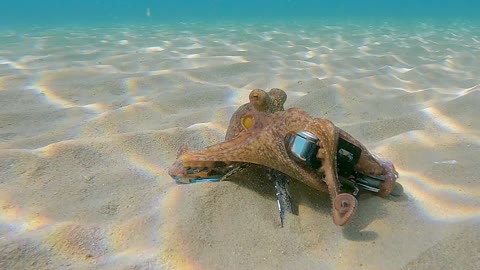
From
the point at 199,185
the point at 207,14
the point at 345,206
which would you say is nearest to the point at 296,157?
the point at 345,206

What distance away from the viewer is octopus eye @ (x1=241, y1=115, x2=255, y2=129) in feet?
8.35

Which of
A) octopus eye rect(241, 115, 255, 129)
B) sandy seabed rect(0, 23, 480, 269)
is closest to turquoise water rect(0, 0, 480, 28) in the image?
sandy seabed rect(0, 23, 480, 269)

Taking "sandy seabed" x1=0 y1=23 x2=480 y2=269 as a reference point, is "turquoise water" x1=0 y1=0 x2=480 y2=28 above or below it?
below

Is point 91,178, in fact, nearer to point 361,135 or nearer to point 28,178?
point 28,178

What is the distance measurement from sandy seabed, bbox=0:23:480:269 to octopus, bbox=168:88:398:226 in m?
0.20

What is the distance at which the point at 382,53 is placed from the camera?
33.2ft

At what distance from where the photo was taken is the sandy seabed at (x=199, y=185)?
7.18 feet

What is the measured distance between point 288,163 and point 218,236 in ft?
2.13

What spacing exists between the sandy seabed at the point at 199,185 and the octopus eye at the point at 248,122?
392mm

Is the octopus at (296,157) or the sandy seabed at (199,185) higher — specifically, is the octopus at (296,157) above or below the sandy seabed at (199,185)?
above

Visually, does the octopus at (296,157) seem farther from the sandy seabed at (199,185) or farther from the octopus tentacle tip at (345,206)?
the sandy seabed at (199,185)

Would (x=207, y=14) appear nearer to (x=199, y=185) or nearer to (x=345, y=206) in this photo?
(x=199, y=185)

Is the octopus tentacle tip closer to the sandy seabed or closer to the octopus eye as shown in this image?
the sandy seabed

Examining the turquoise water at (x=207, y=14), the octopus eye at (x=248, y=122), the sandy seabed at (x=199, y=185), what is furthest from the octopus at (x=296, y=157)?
the turquoise water at (x=207, y=14)
